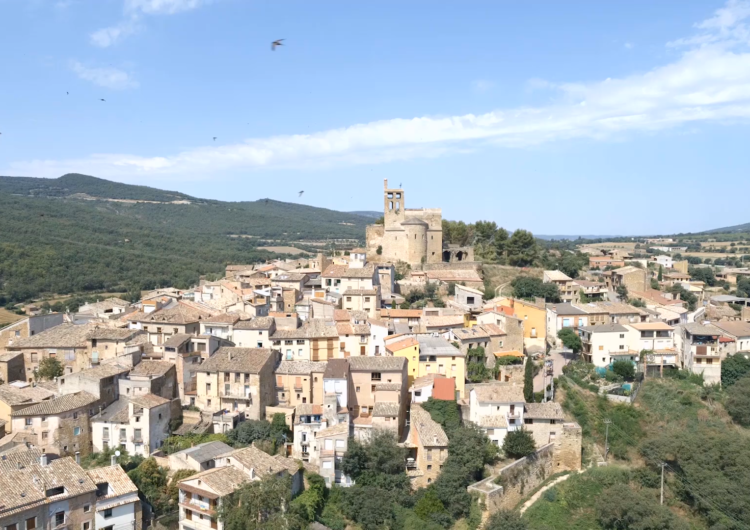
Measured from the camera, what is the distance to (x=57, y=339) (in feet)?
109

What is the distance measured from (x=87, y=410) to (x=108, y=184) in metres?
133

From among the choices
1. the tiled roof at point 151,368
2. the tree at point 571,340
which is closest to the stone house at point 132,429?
the tiled roof at point 151,368

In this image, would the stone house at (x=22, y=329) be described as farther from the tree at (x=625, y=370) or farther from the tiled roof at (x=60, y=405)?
the tree at (x=625, y=370)

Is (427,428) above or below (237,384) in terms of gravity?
below

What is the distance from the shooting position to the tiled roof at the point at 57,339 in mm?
32688

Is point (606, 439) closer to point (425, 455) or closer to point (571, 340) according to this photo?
point (571, 340)

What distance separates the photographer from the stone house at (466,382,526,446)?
1127 inches

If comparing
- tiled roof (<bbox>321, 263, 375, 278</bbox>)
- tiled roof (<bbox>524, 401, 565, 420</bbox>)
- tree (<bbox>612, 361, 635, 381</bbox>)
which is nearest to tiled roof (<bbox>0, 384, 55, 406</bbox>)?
tiled roof (<bbox>321, 263, 375, 278</bbox>)

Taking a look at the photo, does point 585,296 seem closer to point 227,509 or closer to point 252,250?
point 227,509

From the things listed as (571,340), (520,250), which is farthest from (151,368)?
(520,250)

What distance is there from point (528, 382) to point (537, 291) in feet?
52.5

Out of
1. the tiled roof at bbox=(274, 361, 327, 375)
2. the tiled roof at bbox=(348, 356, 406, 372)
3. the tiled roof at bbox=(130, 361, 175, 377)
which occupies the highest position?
the tiled roof at bbox=(348, 356, 406, 372)

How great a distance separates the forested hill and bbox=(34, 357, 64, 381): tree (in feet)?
117

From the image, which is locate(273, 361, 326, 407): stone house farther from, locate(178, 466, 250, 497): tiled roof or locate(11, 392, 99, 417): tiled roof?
locate(11, 392, 99, 417): tiled roof
